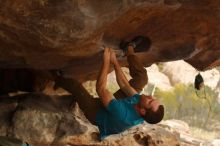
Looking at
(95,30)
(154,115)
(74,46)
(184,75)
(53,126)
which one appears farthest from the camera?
(184,75)

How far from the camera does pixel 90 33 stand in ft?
17.1

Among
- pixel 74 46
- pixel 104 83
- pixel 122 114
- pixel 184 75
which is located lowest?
pixel 184 75

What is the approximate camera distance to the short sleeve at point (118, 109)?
4.93 meters

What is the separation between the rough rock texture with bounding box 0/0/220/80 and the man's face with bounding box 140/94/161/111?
1.16 metres

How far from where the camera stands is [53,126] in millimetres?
7074

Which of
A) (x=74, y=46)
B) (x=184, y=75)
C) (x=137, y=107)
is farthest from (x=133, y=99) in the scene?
(x=184, y=75)

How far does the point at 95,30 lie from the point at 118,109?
110cm

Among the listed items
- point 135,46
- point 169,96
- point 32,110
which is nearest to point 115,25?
point 135,46

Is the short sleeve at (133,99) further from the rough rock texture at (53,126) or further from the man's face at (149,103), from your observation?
the rough rock texture at (53,126)

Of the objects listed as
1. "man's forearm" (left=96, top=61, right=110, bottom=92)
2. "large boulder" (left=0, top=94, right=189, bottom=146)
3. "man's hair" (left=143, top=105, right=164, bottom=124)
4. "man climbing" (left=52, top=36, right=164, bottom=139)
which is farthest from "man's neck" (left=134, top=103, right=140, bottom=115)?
"large boulder" (left=0, top=94, right=189, bottom=146)

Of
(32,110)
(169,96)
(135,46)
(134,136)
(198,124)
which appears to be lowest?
(198,124)

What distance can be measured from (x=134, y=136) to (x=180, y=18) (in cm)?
253

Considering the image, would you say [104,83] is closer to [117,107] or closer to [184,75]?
[117,107]

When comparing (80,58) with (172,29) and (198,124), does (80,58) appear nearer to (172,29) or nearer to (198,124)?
(172,29)
